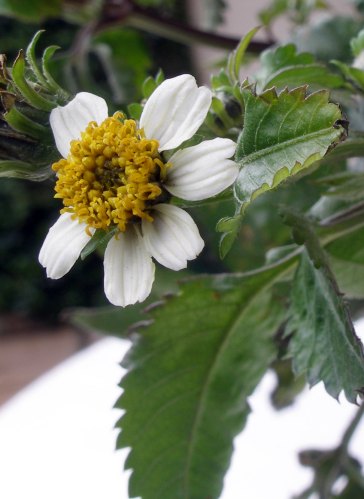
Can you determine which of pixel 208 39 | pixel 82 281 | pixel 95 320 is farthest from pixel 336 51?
pixel 82 281

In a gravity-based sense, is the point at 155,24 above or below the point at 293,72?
above

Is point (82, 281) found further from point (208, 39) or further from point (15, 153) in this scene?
point (15, 153)

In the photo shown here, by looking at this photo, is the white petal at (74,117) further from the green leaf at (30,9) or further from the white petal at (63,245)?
the green leaf at (30,9)

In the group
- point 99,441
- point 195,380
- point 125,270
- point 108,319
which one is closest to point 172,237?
point 125,270

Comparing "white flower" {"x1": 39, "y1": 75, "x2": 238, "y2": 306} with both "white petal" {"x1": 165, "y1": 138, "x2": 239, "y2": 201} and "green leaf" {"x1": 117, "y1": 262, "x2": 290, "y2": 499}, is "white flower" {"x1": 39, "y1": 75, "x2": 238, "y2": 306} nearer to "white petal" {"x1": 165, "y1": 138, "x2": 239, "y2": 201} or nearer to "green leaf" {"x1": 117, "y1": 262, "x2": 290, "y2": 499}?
"white petal" {"x1": 165, "y1": 138, "x2": 239, "y2": 201}

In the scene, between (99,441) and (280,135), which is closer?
(280,135)

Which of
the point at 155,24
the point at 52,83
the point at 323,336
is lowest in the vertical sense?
the point at 323,336

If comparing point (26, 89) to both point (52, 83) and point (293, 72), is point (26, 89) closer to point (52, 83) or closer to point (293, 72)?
point (52, 83)
